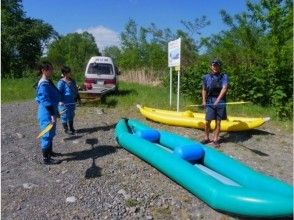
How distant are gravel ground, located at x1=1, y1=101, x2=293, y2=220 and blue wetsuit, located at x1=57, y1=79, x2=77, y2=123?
491 millimetres

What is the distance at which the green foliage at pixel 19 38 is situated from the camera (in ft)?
137

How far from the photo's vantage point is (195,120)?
1002 cm

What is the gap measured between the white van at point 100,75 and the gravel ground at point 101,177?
7253 millimetres

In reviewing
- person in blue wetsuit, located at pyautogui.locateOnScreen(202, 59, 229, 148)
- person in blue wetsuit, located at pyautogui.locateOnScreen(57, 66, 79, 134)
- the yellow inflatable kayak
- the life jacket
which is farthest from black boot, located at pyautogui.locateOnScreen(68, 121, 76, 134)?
the life jacket

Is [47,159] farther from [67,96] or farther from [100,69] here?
[100,69]

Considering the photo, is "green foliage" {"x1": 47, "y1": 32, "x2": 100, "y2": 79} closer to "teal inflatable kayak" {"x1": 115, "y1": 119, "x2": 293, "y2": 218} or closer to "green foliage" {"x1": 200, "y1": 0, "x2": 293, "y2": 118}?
"green foliage" {"x1": 200, "y1": 0, "x2": 293, "y2": 118}

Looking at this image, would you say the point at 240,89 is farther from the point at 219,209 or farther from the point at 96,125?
the point at 219,209

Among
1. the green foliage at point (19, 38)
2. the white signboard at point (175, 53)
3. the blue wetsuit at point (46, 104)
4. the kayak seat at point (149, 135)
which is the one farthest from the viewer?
A: the green foliage at point (19, 38)

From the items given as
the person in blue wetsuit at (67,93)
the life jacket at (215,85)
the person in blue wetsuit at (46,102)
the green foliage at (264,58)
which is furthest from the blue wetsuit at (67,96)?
the green foliage at (264,58)

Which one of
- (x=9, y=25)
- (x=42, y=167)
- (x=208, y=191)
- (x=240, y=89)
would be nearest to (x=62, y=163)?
(x=42, y=167)

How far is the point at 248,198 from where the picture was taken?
4.60 meters

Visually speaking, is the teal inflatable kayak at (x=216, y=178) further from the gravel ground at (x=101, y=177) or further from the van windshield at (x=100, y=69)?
the van windshield at (x=100, y=69)

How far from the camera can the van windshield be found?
1786cm

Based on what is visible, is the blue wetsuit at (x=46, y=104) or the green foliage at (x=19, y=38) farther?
the green foliage at (x=19, y=38)
